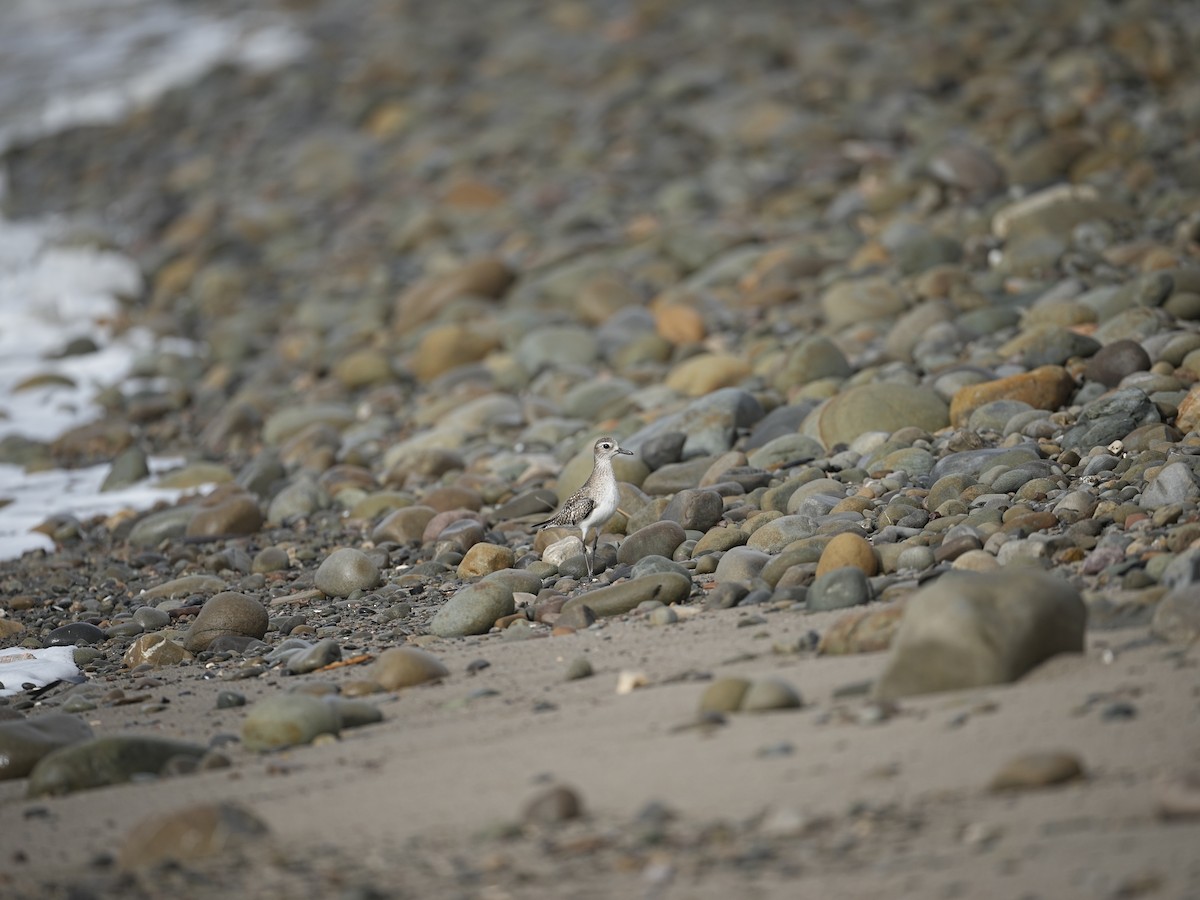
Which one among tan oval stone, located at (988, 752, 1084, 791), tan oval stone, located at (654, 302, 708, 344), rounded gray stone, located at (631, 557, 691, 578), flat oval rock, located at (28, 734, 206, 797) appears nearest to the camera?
tan oval stone, located at (988, 752, 1084, 791)

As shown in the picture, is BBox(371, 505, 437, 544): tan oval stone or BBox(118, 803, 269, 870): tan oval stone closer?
BBox(118, 803, 269, 870): tan oval stone

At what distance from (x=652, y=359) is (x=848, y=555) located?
5033 mm

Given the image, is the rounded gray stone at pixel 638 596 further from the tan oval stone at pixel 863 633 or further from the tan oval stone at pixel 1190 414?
the tan oval stone at pixel 1190 414

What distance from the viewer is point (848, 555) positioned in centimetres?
569

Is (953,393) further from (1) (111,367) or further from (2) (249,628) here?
(1) (111,367)

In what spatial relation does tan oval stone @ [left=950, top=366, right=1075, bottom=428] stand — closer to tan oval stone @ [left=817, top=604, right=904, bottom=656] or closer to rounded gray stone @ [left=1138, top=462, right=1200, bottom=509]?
rounded gray stone @ [left=1138, top=462, right=1200, bottom=509]

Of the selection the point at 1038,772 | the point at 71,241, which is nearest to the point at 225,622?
the point at 1038,772

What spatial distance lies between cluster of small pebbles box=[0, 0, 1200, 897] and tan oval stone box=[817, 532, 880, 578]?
0.02 m

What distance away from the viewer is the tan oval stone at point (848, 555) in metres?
5.69

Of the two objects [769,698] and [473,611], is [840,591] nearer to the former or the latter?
[769,698]

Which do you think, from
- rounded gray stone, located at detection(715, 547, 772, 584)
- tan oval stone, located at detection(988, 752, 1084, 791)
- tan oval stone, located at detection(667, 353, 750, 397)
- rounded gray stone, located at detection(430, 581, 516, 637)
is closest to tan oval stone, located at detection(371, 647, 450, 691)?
rounded gray stone, located at detection(430, 581, 516, 637)

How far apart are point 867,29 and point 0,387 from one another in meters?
12.1

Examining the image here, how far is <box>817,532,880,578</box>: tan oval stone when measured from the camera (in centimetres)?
569

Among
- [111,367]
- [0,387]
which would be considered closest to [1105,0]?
[111,367]
